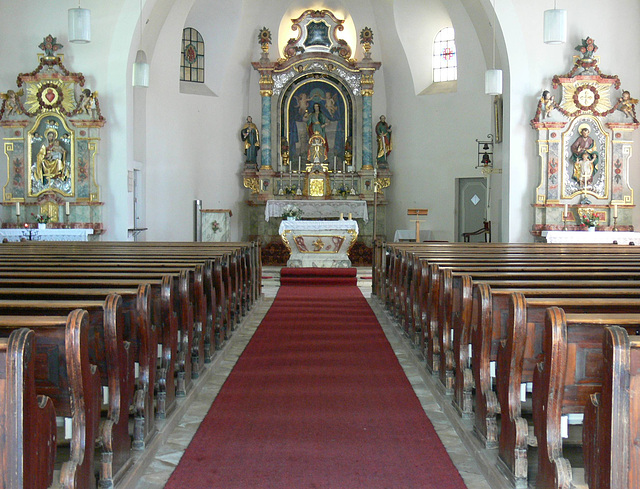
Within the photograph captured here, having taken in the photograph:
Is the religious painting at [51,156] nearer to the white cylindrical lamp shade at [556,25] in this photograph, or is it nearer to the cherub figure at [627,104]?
the white cylindrical lamp shade at [556,25]

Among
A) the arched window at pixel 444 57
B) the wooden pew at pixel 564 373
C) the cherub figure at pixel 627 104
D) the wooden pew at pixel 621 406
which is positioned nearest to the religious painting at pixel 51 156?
the arched window at pixel 444 57

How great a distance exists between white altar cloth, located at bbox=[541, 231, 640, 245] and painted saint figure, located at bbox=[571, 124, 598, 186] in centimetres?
102

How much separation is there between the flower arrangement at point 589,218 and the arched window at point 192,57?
9.96 m

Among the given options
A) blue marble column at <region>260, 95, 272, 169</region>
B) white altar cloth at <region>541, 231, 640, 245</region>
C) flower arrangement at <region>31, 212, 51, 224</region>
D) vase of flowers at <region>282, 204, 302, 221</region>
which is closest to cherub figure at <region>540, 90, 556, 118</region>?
white altar cloth at <region>541, 231, 640, 245</region>

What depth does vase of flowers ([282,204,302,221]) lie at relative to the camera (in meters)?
15.5

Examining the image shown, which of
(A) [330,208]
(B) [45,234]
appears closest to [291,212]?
(A) [330,208]

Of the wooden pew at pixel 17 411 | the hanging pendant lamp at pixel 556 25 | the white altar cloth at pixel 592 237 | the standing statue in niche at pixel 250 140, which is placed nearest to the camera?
the wooden pew at pixel 17 411

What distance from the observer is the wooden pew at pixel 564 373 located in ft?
7.83

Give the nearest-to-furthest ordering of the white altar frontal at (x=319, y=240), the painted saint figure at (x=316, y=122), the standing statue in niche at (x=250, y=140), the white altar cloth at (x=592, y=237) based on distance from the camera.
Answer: the white altar cloth at (x=592, y=237) < the white altar frontal at (x=319, y=240) < the standing statue in niche at (x=250, y=140) < the painted saint figure at (x=316, y=122)

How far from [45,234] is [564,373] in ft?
38.0

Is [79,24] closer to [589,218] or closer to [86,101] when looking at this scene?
[86,101]

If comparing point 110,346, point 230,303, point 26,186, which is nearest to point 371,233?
point 26,186

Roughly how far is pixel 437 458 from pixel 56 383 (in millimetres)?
1863

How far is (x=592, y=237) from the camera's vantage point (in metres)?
12.0
